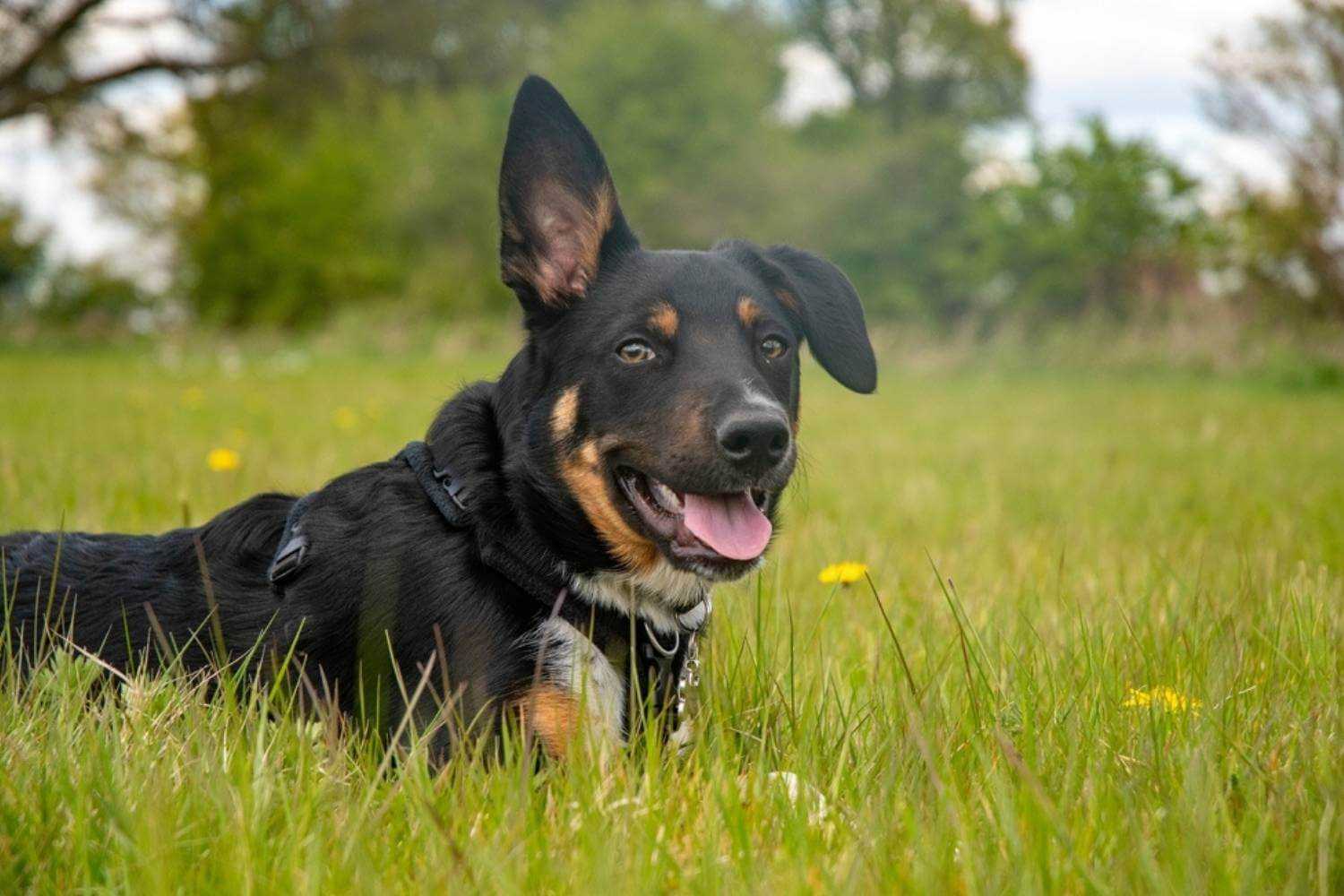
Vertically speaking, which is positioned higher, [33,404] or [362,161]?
[362,161]

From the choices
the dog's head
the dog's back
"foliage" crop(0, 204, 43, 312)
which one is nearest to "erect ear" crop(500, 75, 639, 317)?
the dog's head

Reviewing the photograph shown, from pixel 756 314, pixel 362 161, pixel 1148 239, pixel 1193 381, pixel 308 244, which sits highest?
pixel 362 161

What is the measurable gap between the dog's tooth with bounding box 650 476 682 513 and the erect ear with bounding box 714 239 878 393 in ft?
2.16

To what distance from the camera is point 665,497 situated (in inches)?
107

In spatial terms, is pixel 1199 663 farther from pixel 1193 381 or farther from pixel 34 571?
pixel 1193 381

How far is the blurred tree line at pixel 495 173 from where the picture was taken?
70.8 ft

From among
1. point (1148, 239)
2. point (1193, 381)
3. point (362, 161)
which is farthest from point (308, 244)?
point (1193, 381)

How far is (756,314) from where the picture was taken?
297 cm

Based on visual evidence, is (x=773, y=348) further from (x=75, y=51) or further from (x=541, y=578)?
(x=75, y=51)

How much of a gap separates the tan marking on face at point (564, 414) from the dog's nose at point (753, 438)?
38 centimetres

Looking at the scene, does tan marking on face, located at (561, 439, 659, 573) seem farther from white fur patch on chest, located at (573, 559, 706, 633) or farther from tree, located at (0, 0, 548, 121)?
tree, located at (0, 0, 548, 121)

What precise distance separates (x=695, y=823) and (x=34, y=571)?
6.48ft

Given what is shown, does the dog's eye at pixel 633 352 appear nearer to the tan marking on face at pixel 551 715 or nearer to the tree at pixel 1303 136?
the tan marking on face at pixel 551 715

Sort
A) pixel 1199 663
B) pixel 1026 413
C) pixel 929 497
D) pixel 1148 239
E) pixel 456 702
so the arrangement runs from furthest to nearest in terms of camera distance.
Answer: pixel 1148 239, pixel 1026 413, pixel 929 497, pixel 1199 663, pixel 456 702
